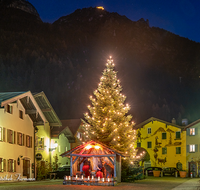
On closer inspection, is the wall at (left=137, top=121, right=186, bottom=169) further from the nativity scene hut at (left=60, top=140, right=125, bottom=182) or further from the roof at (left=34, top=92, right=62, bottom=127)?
the nativity scene hut at (left=60, top=140, right=125, bottom=182)

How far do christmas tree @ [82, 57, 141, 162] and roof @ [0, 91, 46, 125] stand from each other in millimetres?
6407

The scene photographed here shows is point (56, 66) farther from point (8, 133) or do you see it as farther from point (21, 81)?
point (8, 133)

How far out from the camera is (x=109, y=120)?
28047mm

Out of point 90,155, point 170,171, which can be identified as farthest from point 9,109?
point 170,171

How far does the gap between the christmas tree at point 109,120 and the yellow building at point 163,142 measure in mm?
30161

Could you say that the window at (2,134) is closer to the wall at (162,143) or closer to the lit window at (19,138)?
the lit window at (19,138)

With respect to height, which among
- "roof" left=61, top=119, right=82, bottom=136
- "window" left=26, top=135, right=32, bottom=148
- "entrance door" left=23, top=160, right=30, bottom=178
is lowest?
"entrance door" left=23, top=160, right=30, bottom=178

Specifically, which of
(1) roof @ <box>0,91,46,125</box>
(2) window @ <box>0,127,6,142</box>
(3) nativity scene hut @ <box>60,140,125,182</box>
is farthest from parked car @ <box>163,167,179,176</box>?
(2) window @ <box>0,127,6,142</box>

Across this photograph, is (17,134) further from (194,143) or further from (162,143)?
(162,143)

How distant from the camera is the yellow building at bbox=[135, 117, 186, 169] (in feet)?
189

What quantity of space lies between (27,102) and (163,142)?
32.7 m

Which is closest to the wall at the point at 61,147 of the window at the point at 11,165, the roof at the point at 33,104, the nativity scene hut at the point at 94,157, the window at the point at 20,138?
the roof at the point at 33,104

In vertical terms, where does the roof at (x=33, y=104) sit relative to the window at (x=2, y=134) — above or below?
above

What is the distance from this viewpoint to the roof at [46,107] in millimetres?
38634
